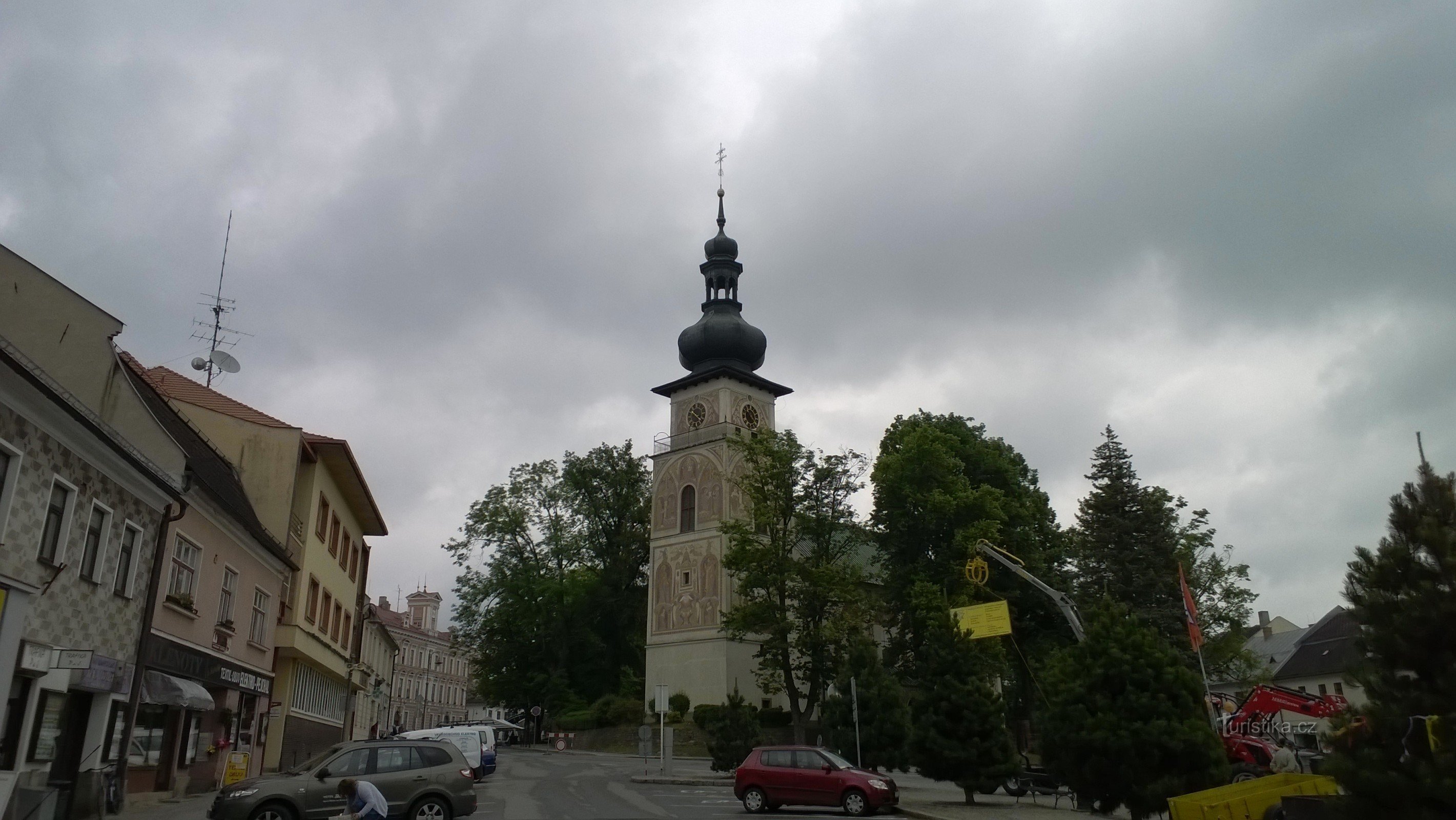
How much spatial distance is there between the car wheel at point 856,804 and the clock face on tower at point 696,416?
115 ft

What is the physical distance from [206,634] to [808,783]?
43.0 ft

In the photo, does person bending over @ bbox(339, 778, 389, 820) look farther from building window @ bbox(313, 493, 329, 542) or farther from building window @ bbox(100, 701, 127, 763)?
building window @ bbox(313, 493, 329, 542)

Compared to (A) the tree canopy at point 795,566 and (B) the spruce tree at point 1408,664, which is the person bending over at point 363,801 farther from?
(A) the tree canopy at point 795,566

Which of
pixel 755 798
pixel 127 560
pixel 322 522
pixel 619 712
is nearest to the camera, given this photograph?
pixel 127 560

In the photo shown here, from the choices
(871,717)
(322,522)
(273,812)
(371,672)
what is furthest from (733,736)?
(371,672)

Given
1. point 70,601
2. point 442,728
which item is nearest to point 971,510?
point 442,728

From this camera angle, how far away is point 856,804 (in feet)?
67.0

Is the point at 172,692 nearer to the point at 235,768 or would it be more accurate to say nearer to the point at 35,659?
the point at 235,768

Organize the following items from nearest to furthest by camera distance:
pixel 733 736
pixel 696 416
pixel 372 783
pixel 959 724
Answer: pixel 372 783, pixel 959 724, pixel 733 736, pixel 696 416

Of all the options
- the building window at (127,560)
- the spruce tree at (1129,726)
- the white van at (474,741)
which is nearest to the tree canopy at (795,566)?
the white van at (474,741)

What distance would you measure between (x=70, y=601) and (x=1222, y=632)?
141 feet

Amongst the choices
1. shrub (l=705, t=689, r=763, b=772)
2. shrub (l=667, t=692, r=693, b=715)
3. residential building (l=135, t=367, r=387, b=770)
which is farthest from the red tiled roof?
shrub (l=667, t=692, r=693, b=715)

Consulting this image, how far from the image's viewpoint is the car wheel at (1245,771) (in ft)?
66.2

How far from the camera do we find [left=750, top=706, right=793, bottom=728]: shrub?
46.4 meters
